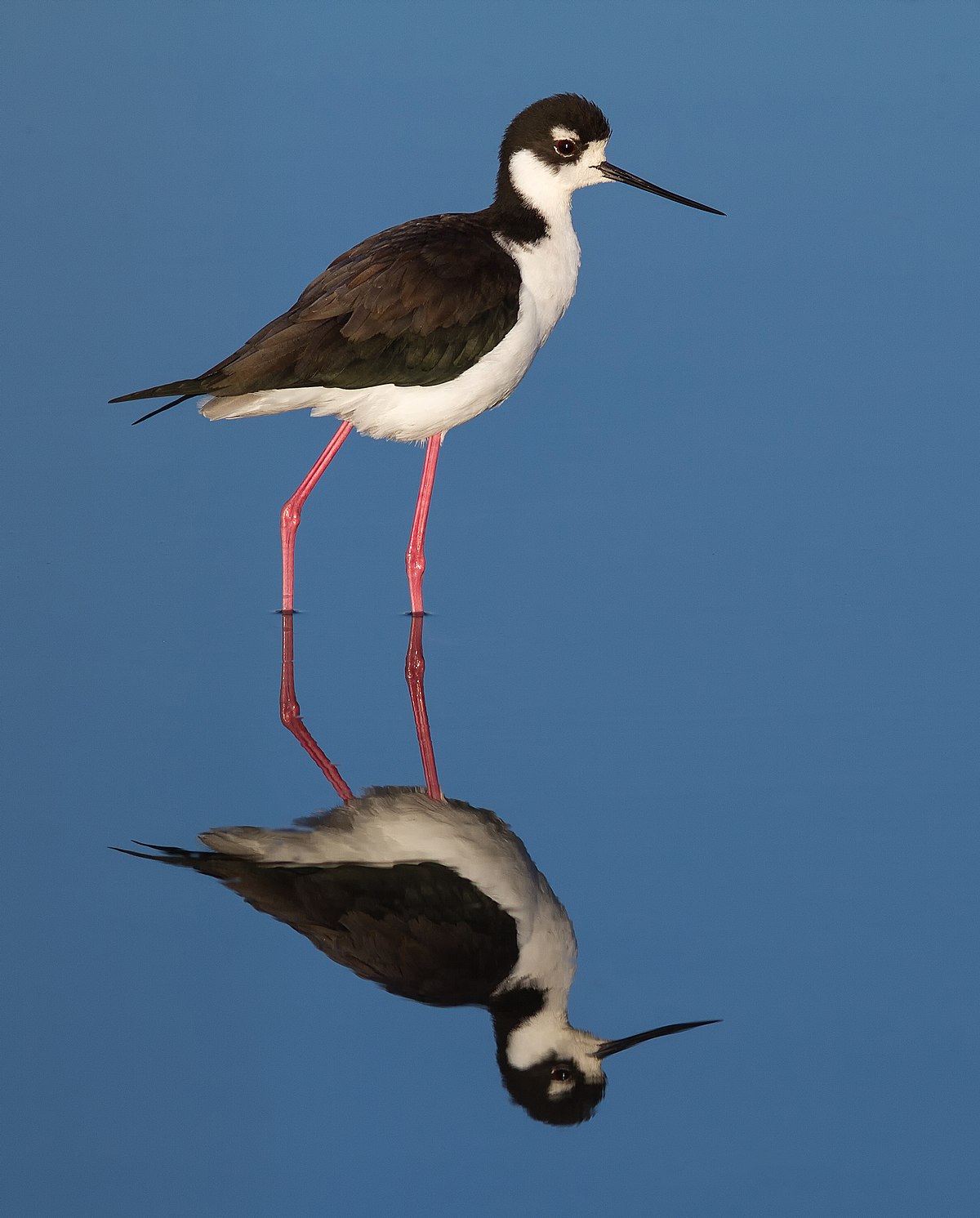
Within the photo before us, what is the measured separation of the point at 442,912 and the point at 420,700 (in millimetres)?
1491

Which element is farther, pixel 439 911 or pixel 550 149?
pixel 550 149

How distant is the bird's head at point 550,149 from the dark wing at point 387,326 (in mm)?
405

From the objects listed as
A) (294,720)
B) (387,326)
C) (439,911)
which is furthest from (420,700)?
(439,911)

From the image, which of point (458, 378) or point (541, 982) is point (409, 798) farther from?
point (458, 378)

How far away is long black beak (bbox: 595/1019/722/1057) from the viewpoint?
11.8 feet

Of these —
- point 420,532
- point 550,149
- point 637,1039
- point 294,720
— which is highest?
point 550,149

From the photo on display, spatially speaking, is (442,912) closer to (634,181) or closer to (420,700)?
(420,700)

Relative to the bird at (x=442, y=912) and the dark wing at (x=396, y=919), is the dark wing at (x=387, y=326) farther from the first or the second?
the dark wing at (x=396, y=919)

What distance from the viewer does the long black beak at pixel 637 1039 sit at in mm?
3605

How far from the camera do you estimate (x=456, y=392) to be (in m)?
5.65

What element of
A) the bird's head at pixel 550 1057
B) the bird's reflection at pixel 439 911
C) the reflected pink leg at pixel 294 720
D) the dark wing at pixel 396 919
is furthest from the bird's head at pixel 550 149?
the bird's head at pixel 550 1057

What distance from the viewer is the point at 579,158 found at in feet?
19.5

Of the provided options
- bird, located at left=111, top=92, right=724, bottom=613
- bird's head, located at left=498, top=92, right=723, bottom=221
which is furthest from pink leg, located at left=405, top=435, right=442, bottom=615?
bird's head, located at left=498, top=92, right=723, bottom=221

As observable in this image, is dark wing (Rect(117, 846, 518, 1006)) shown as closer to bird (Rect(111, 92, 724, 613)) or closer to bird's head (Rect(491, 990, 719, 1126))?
bird's head (Rect(491, 990, 719, 1126))
